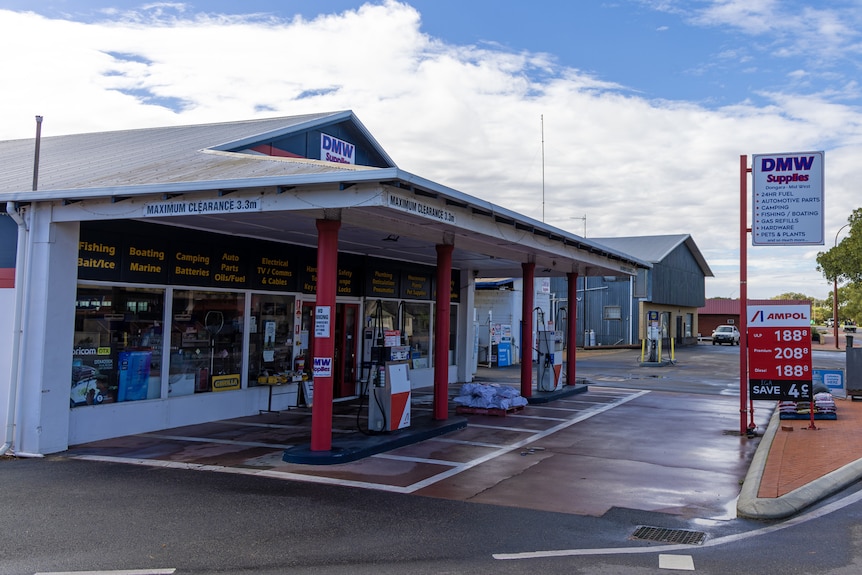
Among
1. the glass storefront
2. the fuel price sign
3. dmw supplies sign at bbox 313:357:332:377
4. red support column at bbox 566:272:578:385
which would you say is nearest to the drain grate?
dmw supplies sign at bbox 313:357:332:377

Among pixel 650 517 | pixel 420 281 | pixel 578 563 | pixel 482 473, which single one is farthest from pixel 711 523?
pixel 420 281

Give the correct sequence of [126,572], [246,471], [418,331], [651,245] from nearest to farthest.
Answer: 1. [126,572]
2. [246,471]
3. [418,331]
4. [651,245]

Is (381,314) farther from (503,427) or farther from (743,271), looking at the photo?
(743,271)

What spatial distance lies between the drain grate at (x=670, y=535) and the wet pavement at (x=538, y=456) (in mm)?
602

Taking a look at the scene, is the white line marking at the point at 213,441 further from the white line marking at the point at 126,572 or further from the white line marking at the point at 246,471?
the white line marking at the point at 126,572

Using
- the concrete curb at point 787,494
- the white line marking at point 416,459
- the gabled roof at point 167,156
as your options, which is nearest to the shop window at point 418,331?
the gabled roof at point 167,156

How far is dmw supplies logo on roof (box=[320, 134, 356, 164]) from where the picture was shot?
19.9 m

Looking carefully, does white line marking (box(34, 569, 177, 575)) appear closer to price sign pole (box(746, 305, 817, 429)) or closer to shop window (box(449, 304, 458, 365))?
price sign pole (box(746, 305, 817, 429))

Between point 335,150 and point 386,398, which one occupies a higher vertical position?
point 335,150

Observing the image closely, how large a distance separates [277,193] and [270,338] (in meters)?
6.08

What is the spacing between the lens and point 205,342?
1328 centimetres

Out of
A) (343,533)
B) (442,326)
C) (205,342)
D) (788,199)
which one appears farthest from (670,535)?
(205,342)

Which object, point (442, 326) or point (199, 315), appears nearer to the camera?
point (199, 315)

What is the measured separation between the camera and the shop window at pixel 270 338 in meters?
14.4
